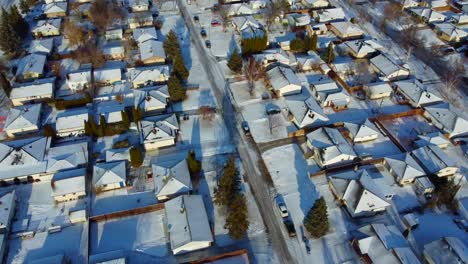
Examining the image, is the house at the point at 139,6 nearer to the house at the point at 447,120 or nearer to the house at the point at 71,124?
the house at the point at 71,124

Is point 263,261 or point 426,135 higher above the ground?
point 426,135

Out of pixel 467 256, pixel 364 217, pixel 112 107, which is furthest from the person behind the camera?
pixel 112 107

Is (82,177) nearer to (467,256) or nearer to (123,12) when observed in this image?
(467,256)

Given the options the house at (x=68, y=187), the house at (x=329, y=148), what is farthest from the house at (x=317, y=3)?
the house at (x=68, y=187)

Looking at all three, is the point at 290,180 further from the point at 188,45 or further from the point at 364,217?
the point at 188,45

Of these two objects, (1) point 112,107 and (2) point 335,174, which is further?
(1) point 112,107

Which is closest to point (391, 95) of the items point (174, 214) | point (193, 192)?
point (193, 192)

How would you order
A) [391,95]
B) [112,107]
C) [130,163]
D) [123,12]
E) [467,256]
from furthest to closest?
1. [123,12]
2. [391,95]
3. [112,107]
4. [130,163]
5. [467,256]
